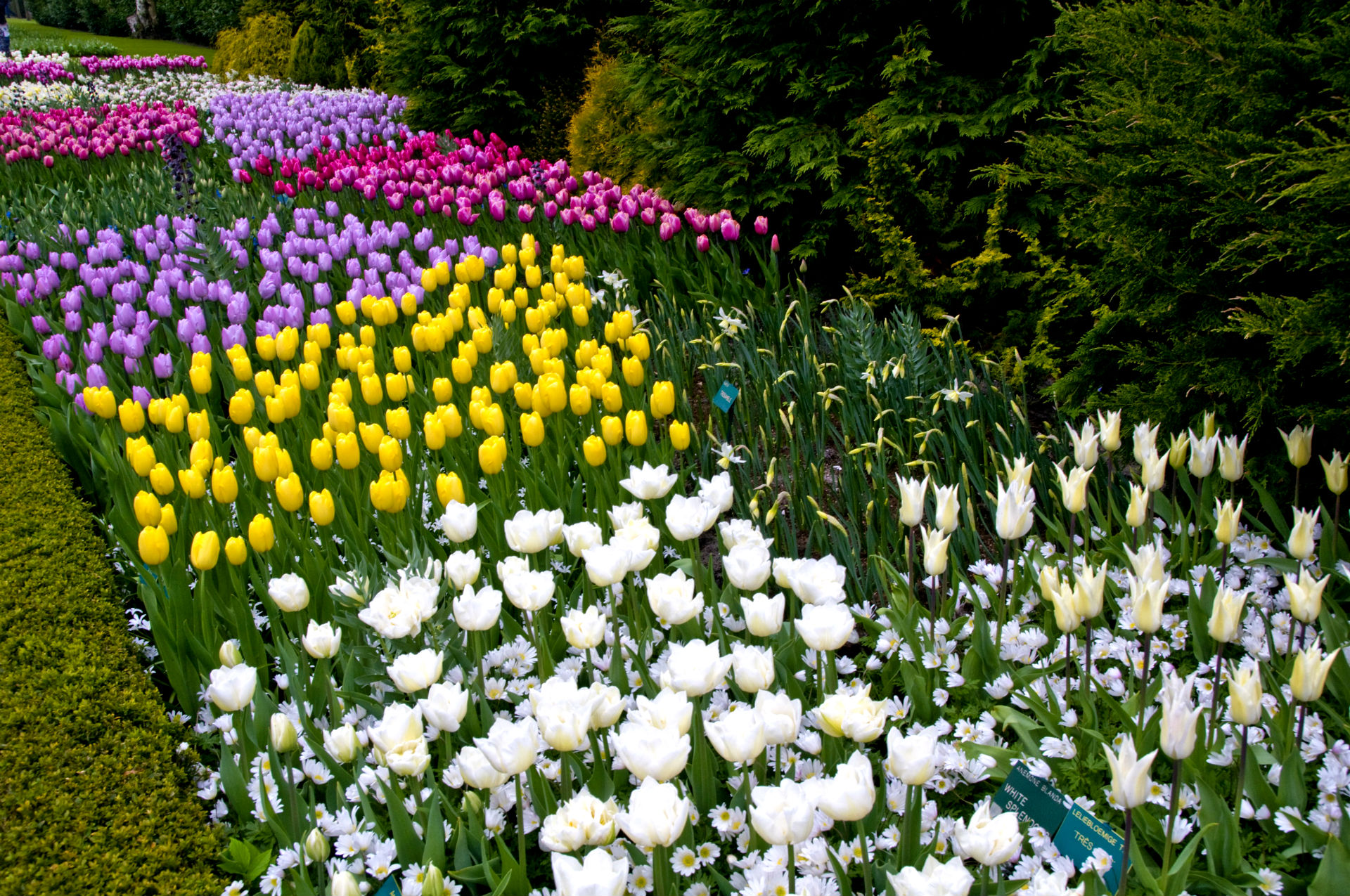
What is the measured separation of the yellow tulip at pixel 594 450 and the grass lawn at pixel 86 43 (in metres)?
26.9

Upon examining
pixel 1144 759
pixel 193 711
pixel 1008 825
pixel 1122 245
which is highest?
pixel 1122 245

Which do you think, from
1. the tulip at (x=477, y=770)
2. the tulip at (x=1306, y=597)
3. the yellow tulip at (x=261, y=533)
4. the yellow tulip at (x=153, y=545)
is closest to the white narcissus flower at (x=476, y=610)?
the tulip at (x=477, y=770)

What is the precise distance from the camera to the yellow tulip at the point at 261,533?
2525 millimetres

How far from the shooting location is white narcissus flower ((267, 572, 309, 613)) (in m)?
2.18

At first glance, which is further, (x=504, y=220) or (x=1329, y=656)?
(x=504, y=220)

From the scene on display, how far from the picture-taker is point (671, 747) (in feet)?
4.79

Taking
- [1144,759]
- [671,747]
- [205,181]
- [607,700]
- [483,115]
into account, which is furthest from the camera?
[483,115]

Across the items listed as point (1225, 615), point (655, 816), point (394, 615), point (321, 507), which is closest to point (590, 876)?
point (655, 816)

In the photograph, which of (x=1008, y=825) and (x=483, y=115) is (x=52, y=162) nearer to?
(x=483, y=115)

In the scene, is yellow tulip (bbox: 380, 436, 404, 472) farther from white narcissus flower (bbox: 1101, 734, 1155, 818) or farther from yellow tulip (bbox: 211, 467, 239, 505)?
white narcissus flower (bbox: 1101, 734, 1155, 818)

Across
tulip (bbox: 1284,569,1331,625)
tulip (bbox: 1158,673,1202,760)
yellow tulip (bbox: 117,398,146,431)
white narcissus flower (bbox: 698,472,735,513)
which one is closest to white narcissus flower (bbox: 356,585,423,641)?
white narcissus flower (bbox: 698,472,735,513)

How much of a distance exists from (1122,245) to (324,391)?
3047 mm

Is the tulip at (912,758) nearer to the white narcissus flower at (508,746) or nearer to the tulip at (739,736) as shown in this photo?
the tulip at (739,736)

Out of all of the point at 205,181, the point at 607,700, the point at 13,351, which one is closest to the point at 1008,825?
the point at 607,700
